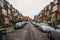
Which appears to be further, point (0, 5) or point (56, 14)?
point (56, 14)

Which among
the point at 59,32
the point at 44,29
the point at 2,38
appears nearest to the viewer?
the point at 59,32

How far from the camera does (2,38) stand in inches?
525

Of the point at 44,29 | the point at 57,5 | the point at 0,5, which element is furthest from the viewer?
the point at 57,5

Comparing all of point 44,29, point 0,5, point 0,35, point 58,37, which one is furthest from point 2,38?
point 0,5

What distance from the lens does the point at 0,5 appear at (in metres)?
54.2

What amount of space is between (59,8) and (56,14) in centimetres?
288

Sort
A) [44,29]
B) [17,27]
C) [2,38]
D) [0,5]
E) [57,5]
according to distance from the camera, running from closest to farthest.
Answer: [2,38], [44,29], [17,27], [0,5], [57,5]

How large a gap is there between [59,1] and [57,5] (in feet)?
5.52

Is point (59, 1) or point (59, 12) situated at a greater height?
point (59, 1)

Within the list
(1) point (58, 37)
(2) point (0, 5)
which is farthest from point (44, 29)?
(2) point (0, 5)

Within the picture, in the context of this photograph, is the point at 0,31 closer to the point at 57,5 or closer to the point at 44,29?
the point at 44,29

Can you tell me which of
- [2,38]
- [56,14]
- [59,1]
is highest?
[59,1]

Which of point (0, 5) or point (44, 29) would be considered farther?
point (0, 5)

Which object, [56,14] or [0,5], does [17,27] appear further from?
[56,14]
